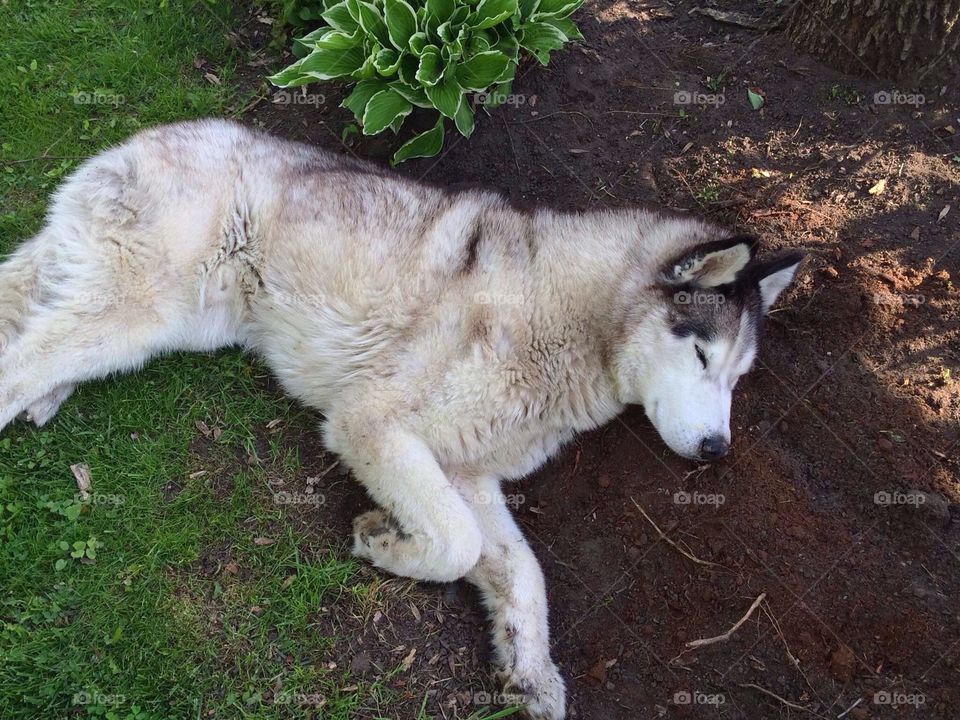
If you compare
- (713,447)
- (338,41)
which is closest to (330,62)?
(338,41)

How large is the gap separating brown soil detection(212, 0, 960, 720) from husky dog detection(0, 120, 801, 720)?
1.11ft

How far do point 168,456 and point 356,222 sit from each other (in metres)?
1.88

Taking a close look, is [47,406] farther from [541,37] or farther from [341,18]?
[541,37]

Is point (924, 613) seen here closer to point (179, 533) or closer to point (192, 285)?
point (179, 533)

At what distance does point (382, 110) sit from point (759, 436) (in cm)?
345

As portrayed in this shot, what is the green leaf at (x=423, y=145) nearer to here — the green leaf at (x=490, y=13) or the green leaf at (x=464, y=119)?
the green leaf at (x=464, y=119)

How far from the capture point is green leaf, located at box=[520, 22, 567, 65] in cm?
509

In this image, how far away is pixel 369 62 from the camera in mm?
4695

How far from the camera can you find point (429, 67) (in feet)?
15.6

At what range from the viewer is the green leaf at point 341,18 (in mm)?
4910

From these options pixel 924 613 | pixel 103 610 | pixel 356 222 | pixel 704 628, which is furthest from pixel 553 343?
pixel 103 610

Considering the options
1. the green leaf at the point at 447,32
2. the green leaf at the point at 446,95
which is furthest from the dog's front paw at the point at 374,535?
the green leaf at the point at 447,32

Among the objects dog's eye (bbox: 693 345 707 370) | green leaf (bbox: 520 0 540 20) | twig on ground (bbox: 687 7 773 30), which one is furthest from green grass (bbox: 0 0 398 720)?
twig on ground (bbox: 687 7 773 30)

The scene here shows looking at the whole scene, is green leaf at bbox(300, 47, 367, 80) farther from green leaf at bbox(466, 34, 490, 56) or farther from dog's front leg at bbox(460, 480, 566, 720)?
dog's front leg at bbox(460, 480, 566, 720)
